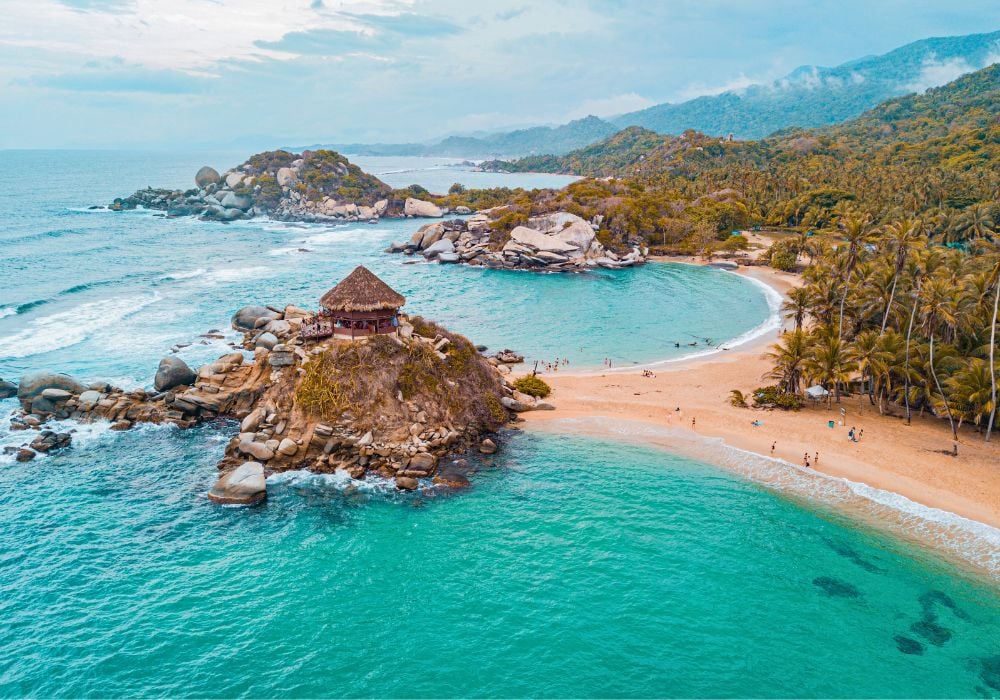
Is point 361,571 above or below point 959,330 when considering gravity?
below

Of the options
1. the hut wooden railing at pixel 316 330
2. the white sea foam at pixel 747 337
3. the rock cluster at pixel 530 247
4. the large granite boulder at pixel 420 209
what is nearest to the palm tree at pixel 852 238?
the white sea foam at pixel 747 337

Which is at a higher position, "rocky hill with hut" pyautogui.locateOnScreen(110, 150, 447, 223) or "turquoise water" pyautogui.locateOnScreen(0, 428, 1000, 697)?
"rocky hill with hut" pyautogui.locateOnScreen(110, 150, 447, 223)

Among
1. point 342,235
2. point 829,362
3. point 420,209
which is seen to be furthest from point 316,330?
point 420,209

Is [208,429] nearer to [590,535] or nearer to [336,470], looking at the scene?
[336,470]

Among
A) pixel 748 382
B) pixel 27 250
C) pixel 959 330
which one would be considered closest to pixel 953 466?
pixel 959 330

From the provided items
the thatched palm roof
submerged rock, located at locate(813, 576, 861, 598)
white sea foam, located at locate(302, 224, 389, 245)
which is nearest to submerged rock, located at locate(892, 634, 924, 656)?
submerged rock, located at locate(813, 576, 861, 598)

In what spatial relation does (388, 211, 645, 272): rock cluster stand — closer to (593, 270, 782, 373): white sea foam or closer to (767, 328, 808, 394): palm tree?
(593, 270, 782, 373): white sea foam
